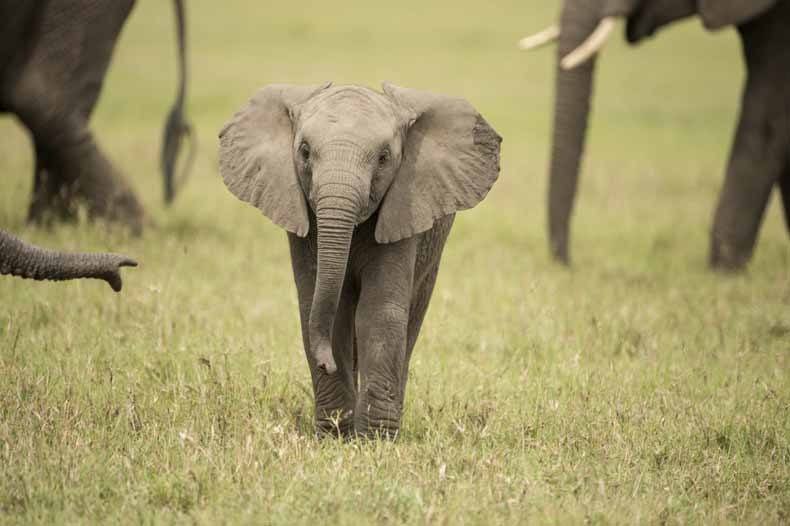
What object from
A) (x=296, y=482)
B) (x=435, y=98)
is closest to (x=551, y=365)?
(x=435, y=98)

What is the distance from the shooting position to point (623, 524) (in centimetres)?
459

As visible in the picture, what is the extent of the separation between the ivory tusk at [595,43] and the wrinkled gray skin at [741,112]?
0.25ft

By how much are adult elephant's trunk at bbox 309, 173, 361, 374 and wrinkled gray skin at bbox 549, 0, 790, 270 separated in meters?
5.22

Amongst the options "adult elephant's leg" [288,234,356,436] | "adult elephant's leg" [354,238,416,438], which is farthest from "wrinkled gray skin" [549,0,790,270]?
"adult elephant's leg" [354,238,416,438]

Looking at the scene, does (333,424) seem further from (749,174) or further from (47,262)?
(749,174)

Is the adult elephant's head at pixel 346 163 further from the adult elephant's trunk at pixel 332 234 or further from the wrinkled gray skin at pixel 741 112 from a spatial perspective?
the wrinkled gray skin at pixel 741 112

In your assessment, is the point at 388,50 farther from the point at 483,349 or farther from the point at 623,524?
the point at 623,524

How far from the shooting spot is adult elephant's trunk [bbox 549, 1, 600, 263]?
9.85 m

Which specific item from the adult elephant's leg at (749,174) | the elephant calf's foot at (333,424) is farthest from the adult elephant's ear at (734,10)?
the elephant calf's foot at (333,424)

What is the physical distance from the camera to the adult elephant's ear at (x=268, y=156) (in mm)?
5176

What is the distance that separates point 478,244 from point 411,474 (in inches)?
250

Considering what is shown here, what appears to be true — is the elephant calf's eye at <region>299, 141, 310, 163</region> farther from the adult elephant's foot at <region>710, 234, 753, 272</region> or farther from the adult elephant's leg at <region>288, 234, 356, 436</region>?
the adult elephant's foot at <region>710, 234, 753, 272</region>

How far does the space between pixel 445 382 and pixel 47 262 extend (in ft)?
7.44

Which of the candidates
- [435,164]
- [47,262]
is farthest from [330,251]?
→ [47,262]
